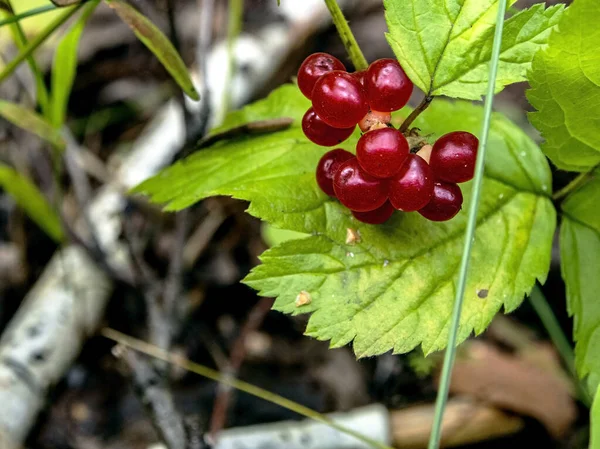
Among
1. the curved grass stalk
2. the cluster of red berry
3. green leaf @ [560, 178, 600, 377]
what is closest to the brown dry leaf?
the curved grass stalk

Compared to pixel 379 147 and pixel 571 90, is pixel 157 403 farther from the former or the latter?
pixel 571 90

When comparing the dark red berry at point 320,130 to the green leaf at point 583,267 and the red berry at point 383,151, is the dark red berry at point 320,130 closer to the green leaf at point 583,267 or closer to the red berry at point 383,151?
the red berry at point 383,151

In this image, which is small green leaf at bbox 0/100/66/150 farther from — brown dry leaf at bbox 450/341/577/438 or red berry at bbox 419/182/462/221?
brown dry leaf at bbox 450/341/577/438

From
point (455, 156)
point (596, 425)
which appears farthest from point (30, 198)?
point (596, 425)

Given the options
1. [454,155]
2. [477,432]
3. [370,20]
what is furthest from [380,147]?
[370,20]

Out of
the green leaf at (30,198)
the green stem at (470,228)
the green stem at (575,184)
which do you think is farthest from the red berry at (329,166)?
the green leaf at (30,198)

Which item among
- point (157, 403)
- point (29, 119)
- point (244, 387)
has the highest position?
point (29, 119)

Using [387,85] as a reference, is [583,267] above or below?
below
